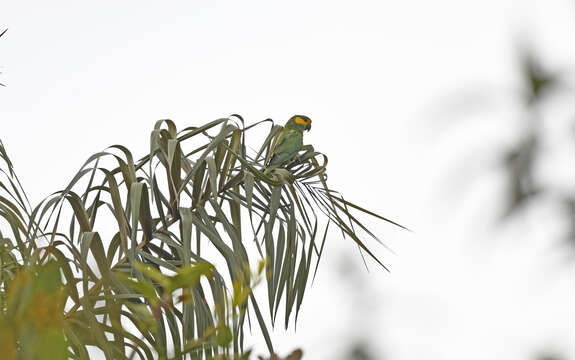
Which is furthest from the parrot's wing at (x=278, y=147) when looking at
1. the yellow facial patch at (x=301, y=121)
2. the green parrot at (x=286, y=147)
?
the yellow facial patch at (x=301, y=121)

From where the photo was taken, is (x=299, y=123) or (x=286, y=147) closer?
(x=286, y=147)

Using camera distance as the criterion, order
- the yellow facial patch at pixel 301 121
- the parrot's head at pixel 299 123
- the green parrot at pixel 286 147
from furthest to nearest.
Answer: the yellow facial patch at pixel 301 121 < the parrot's head at pixel 299 123 < the green parrot at pixel 286 147

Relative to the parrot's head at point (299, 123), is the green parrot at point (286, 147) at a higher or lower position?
lower

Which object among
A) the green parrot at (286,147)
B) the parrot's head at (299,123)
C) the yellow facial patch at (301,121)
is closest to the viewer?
the green parrot at (286,147)

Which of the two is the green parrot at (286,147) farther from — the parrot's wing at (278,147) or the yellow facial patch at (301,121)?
the yellow facial patch at (301,121)

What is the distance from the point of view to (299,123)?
6.02ft

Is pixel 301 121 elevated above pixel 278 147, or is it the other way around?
pixel 301 121

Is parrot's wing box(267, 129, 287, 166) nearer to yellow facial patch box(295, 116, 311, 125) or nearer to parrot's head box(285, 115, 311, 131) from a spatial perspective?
parrot's head box(285, 115, 311, 131)

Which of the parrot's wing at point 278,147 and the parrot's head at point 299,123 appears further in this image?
the parrot's head at point 299,123

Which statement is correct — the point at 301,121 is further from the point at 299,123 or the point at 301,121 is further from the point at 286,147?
the point at 286,147

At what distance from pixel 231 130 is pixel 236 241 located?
29cm

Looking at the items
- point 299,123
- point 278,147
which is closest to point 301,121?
point 299,123

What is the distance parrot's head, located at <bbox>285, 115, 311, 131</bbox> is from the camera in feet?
5.61

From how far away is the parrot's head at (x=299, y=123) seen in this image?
5.61 feet
